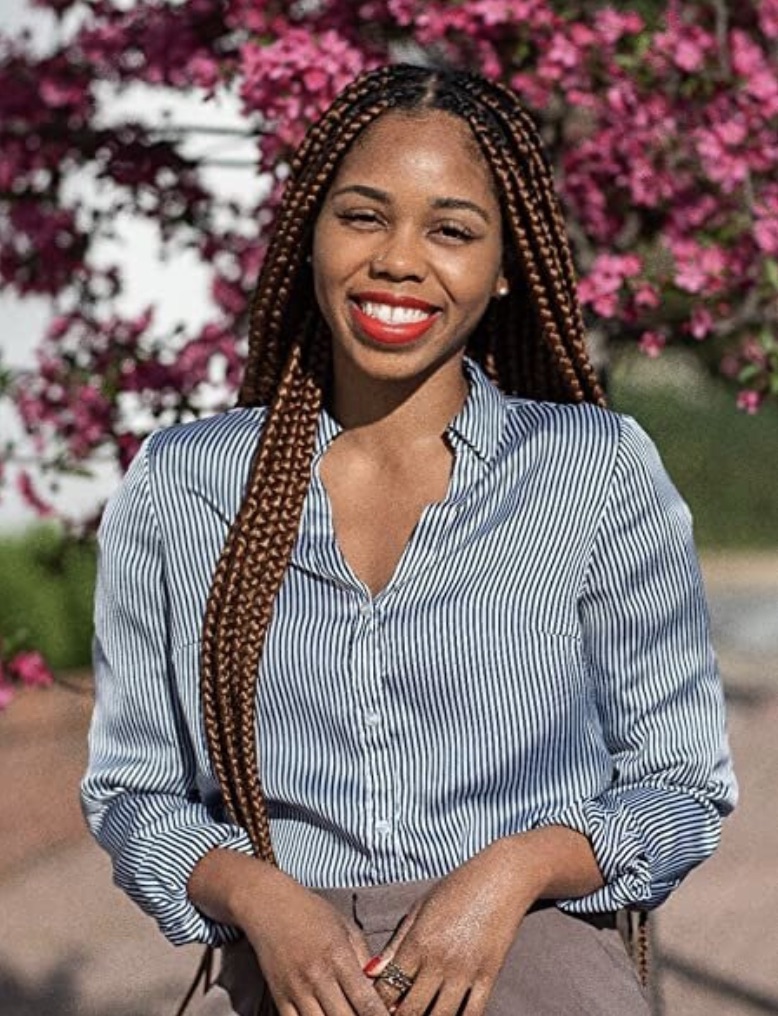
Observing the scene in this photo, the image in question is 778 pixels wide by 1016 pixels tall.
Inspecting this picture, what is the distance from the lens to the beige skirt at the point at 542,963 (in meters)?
2.06

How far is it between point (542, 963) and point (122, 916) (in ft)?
11.7

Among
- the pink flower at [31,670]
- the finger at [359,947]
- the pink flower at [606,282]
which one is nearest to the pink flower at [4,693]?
the pink flower at [31,670]

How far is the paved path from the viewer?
192 inches

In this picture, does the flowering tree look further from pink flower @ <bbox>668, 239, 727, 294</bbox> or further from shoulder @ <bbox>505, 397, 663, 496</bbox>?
shoulder @ <bbox>505, 397, 663, 496</bbox>

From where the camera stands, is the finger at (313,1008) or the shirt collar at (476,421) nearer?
the finger at (313,1008)

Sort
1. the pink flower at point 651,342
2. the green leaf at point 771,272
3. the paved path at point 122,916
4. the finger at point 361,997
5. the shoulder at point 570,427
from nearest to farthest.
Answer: the finger at point 361,997
the shoulder at point 570,427
the green leaf at point 771,272
the pink flower at point 651,342
the paved path at point 122,916

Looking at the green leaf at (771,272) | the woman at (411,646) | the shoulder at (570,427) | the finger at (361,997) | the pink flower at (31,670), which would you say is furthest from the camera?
the pink flower at (31,670)

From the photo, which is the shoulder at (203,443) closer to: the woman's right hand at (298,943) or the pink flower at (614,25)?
the woman's right hand at (298,943)

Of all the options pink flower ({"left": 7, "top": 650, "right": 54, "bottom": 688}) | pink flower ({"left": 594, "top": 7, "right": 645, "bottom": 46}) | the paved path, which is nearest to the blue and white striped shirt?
pink flower ({"left": 594, "top": 7, "right": 645, "bottom": 46})

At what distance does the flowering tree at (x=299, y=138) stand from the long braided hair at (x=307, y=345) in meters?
1.74

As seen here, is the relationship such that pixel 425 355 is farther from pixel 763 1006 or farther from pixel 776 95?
pixel 763 1006

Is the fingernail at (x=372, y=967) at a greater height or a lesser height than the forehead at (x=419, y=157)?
lesser

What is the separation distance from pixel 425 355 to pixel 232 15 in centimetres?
218

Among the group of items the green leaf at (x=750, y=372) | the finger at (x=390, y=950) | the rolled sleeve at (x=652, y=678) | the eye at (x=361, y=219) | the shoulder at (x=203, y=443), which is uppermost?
the eye at (x=361, y=219)
